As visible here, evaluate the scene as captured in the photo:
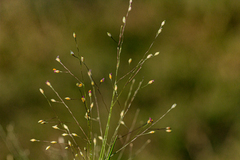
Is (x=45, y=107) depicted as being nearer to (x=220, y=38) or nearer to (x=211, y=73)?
(x=211, y=73)

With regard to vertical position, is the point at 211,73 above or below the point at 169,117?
above

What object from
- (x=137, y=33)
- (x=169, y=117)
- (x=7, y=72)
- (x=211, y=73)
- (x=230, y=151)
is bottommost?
(x=230, y=151)

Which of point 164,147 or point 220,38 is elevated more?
point 220,38

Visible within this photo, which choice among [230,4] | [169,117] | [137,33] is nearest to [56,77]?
[137,33]

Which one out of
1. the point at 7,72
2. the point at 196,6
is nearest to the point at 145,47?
the point at 196,6

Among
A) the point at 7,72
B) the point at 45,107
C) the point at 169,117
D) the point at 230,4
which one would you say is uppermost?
the point at 230,4

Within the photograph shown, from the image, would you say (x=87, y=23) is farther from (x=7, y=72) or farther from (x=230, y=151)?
(x=230, y=151)
